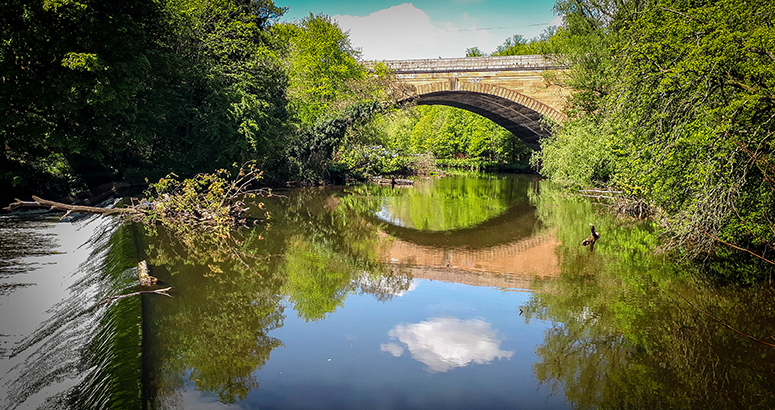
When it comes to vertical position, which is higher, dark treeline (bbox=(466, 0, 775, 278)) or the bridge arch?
the bridge arch

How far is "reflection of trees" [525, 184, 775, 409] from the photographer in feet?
16.8

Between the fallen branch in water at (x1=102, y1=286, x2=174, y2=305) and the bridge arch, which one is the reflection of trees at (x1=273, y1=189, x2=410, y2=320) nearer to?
the fallen branch in water at (x1=102, y1=286, x2=174, y2=305)

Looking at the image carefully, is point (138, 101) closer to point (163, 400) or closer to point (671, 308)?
point (163, 400)

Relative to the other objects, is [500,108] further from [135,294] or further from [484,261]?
[135,294]

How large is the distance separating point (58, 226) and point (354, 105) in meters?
15.9

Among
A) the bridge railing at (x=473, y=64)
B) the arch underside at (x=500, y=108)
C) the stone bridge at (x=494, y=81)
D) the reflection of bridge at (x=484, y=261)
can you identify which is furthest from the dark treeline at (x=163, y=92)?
the reflection of bridge at (x=484, y=261)

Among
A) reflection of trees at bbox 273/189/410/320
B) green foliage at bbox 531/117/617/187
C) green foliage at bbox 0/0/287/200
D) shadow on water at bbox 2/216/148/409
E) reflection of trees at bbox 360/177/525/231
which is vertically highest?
green foliage at bbox 0/0/287/200

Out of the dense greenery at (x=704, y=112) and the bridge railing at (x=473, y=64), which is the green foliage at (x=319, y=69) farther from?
the dense greenery at (x=704, y=112)

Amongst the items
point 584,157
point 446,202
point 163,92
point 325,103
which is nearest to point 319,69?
point 325,103

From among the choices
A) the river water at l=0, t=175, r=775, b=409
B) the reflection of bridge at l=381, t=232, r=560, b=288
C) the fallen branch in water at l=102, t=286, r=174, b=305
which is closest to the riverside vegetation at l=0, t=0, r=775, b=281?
the river water at l=0, t=175, r=775, b=409

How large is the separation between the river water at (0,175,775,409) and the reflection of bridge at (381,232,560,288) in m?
0.06

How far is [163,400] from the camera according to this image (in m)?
4.67

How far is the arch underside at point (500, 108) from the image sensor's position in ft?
95.9

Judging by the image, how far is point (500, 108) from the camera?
104ft
